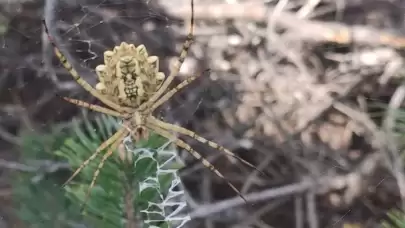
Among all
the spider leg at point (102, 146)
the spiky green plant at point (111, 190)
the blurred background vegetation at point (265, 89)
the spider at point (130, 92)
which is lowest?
the spiky green plant at point (111, 190)

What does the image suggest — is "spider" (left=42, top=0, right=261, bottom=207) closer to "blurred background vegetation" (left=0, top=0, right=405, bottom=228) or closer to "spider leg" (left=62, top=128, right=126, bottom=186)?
"spider leg" (left=62, top=128, right=126, bottom=186)

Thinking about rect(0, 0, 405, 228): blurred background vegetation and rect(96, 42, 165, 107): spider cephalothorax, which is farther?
rect(0, 0, 405, 228): blurred background vegetation

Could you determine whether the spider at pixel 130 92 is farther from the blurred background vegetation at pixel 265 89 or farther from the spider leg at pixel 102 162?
the blurred background vegetation at pixel 265 89

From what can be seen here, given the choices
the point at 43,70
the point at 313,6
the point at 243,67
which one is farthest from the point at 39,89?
the point at 313,6

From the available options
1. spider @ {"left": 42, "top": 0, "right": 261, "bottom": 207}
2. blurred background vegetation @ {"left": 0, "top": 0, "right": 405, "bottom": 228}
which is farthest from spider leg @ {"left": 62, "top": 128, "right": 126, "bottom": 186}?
blurred background vegetation @ {"left": 0, "top": 0, "right": 405, "bottom": 228}

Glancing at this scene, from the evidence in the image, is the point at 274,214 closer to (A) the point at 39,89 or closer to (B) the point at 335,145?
(B) the point at 335,145

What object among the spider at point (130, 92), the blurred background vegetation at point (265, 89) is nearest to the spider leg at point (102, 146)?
the spider at point (130, 92)
